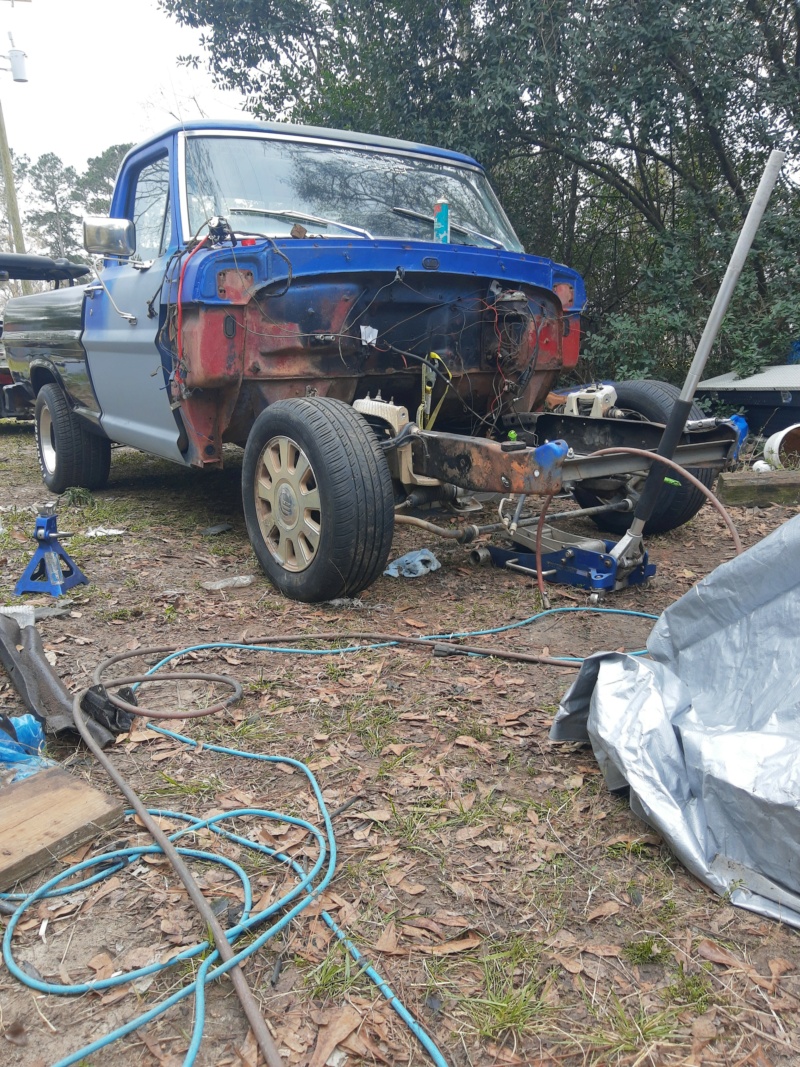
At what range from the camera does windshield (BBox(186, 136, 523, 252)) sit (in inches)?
165

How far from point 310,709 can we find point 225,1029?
1.29 m

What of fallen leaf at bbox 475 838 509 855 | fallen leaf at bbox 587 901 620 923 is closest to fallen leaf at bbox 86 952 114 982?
fallen leaf at bbox 475 838 509 855

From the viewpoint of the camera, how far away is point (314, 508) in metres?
3.59

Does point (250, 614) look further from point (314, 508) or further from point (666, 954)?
point (666, 954)

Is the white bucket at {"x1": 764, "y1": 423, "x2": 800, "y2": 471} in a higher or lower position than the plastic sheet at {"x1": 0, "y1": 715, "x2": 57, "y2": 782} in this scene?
higher

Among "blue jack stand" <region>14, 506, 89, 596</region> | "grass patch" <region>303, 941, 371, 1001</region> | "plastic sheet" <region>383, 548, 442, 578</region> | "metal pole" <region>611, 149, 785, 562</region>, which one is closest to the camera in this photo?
"grass patch" <region>303, 941, 371, 1001</region>

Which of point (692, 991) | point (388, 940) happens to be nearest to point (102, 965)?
point (388, 940)

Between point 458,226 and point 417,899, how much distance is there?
3.98m

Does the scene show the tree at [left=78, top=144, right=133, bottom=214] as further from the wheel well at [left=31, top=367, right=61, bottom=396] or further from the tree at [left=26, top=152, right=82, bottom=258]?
the wheel well at [left=31, top=367, right=61, bottom=396]

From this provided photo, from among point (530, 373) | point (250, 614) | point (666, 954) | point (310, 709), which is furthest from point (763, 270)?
point (666, 954)

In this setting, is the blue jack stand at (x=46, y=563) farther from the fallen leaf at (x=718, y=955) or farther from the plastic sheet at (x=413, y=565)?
the fallen leaf at (x=718, y=955)

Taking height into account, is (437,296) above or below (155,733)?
above

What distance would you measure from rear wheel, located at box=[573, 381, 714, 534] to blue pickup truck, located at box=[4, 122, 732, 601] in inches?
0.6

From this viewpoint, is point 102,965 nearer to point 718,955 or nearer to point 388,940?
point 388,940
